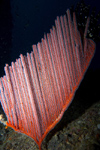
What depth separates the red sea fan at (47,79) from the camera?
203cm

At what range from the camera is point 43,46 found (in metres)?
2.14

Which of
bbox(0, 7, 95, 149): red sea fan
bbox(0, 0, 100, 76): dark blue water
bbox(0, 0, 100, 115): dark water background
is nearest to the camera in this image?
bbox(0, 7, 95, 149): red sea fan

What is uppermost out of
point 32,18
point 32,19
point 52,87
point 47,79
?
point 32,18

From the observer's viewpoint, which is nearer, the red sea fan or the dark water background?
the red sea fan

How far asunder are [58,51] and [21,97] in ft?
4.80

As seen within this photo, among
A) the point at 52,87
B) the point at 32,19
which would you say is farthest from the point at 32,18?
the point at 52,87

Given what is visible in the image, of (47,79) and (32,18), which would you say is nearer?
(47,79)

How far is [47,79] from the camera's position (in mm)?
2199

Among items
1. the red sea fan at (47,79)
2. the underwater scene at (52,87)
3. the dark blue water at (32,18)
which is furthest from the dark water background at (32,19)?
the red sea fan at (47,79)

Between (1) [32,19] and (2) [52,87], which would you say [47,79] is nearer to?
(2) [52,87]

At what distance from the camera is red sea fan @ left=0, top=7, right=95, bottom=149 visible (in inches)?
80.0

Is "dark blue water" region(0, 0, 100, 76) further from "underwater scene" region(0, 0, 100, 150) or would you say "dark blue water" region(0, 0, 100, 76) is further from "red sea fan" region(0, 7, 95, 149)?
"red sea fan" region(0, 7, 95, 149)

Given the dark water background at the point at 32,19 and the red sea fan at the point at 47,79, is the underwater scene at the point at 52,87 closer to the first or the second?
the red sea fan at the point at 47,79

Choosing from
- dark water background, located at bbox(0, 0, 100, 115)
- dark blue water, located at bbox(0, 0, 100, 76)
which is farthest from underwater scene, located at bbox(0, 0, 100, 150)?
dark blue water, located at bbox(0, 0, 100, 76)
